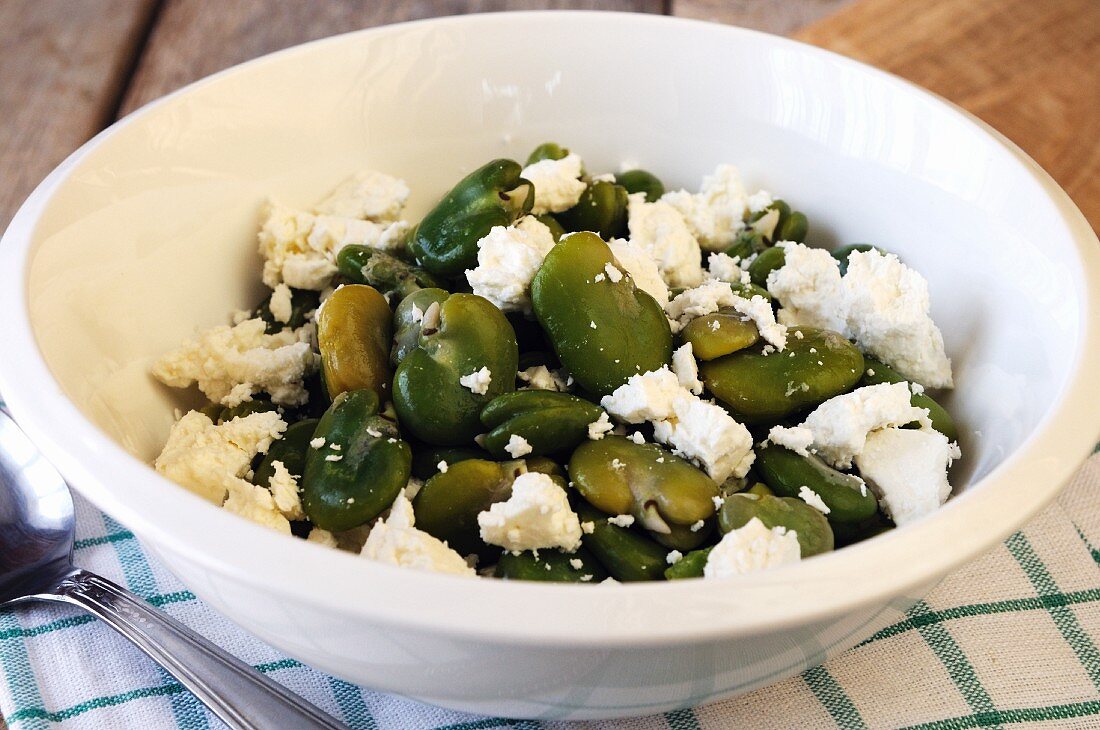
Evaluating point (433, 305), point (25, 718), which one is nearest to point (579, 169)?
point (433, 305)

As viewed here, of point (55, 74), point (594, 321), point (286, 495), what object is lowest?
point (55, 74)

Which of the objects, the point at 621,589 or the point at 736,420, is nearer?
the point at 621,589

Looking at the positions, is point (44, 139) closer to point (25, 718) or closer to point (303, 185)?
point (303, 185)

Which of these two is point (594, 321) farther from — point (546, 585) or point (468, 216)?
point (546, 585)

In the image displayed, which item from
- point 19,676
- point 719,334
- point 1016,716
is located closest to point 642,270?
point 719,334

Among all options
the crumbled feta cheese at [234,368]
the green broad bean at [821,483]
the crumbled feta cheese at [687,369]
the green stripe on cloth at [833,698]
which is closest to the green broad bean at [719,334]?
the crumbled feta cheese at [687,369]

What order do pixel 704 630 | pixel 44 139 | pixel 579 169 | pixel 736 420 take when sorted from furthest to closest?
pixel 44 139 → pixel 579 169 → pixel 736 420 → pixel 704 630

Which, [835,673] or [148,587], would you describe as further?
[148,587]
